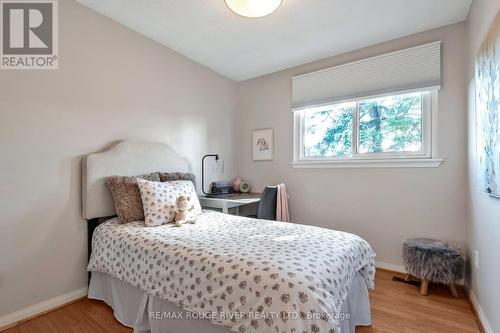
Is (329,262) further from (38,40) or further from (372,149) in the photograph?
(38,40)

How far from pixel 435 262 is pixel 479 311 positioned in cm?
37

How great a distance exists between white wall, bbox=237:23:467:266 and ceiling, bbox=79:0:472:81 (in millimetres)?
217

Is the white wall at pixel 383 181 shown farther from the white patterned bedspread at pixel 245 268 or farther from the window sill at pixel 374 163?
the white patterned bedspread at pixel 245 268

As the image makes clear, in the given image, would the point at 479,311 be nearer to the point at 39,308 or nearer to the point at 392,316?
the point at 392,316

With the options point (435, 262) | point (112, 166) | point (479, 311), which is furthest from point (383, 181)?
point (112, 166)

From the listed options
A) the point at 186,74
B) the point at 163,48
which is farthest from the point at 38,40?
the point at 186,74

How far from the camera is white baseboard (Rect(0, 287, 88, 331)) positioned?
174 cm

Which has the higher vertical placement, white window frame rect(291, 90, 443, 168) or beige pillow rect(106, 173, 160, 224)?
white window frame rect(291, 90, 443, 168)

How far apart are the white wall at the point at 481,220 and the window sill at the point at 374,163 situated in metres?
0.30

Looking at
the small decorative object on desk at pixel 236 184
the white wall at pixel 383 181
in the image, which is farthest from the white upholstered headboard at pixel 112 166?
the white wall at pixel 383 181

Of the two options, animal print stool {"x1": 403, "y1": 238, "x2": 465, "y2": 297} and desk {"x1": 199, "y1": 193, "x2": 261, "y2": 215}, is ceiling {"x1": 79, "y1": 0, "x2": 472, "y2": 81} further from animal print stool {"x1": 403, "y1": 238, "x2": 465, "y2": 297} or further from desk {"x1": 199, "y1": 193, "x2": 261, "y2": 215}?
animal print stool {"x1": 403, "y1": 238, "x2": 465, "y2": 297}

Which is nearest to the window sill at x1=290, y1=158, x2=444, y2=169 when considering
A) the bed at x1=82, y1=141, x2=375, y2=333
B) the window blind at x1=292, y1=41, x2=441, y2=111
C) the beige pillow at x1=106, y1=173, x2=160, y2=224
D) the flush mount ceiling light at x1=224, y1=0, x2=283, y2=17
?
the window blind at x1=292, y1=41, x2=441, y2=111

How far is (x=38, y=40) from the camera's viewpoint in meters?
1.97

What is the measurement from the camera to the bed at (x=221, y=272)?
106 cm
